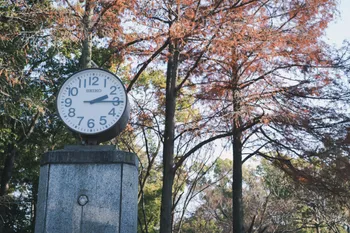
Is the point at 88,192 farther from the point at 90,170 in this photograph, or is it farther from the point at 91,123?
the point at 91,123

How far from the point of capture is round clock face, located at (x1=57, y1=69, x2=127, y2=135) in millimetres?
4879

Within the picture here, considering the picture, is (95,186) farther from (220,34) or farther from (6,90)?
(6,90)

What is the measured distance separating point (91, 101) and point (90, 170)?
0.75 metres

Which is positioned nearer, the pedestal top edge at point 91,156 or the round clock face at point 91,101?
the pedestal top edge at point 91,156

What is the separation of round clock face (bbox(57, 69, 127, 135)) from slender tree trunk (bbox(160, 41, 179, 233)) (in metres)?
5.97

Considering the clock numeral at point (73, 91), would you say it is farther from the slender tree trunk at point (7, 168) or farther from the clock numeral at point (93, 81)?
the slender tree trunk at point (7, 168)

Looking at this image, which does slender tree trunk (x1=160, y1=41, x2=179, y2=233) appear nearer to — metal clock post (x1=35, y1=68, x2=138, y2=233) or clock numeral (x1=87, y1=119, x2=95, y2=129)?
metal clock post (x1=35, y1=68, x2=138, y2=233)

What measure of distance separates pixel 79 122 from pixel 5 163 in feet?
46.7

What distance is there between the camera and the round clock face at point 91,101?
16.0ft

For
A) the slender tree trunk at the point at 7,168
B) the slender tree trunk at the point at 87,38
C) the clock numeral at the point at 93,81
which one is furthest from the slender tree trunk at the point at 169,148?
the slender tree trunk at the point at 7,168

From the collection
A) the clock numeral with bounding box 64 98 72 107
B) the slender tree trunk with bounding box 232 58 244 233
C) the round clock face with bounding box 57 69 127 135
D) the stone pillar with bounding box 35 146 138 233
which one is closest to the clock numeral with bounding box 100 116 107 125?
the round clock face with bounding box 57 69 127 135

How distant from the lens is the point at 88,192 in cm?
466

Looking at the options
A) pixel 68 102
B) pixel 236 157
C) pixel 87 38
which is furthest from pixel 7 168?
pixel 68 102

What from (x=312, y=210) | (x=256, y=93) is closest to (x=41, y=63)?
(x=256, y=93)
